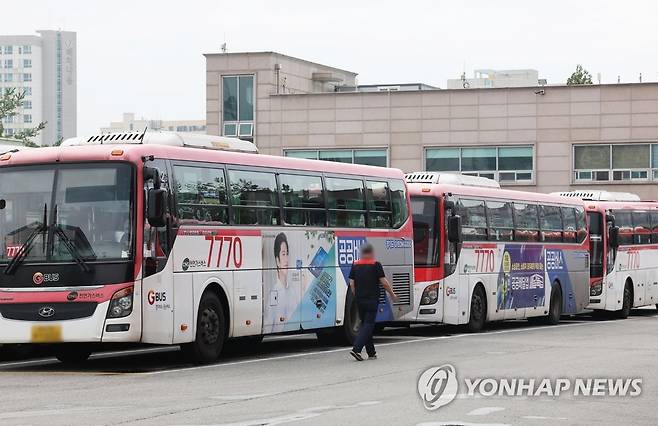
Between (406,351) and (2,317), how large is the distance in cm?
685

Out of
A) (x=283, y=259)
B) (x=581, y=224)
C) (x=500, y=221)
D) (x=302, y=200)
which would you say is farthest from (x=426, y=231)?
(x=581, y=224)

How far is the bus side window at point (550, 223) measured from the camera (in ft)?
113

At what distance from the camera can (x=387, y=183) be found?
2588cm

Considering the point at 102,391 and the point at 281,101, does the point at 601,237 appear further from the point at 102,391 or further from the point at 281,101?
the point at 281,101

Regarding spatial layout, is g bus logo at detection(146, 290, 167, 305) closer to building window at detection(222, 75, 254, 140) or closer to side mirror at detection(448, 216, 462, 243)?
side mirror at detection(448, 216, 462, 243)

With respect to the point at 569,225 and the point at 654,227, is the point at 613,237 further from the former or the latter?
the point at 654,227

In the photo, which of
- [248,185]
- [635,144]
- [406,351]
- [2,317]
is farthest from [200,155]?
[635,144]

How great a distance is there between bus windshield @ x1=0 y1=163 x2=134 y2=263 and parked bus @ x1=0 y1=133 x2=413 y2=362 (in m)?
0.01

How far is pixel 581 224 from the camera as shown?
37719 millimetres

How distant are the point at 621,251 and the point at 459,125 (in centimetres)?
3087

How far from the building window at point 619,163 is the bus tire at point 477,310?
39.1 m

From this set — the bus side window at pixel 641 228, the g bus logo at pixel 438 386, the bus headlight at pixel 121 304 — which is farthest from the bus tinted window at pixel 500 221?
the bus headlight at pixel 121 304

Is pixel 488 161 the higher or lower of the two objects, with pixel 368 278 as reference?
higher

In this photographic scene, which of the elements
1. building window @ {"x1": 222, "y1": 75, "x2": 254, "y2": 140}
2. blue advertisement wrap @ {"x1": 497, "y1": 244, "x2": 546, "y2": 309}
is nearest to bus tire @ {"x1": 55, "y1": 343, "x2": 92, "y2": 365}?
blue advertisement wrap @ {"x1": 497, "y1": 244, "x2": 546, "y2": 309}
